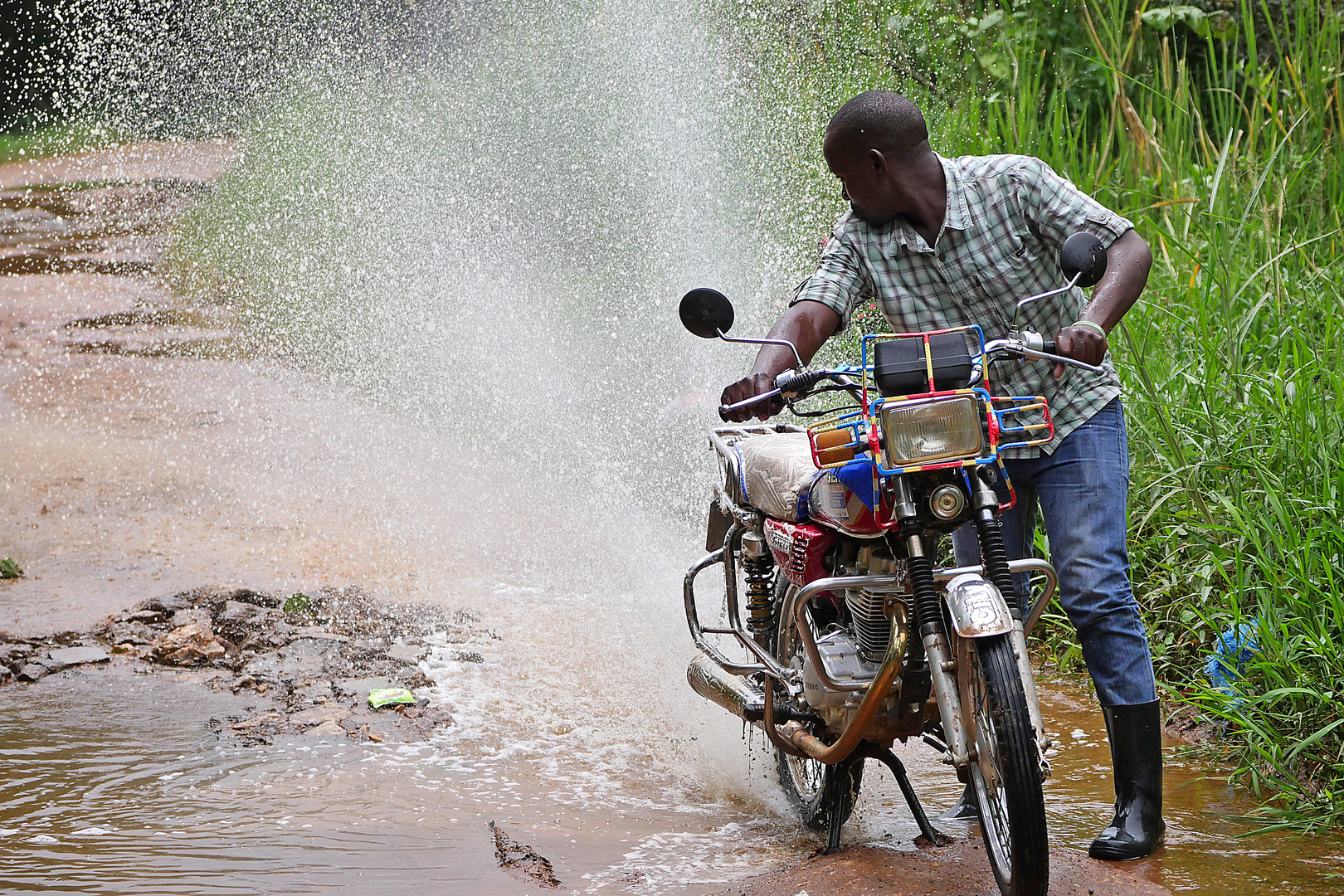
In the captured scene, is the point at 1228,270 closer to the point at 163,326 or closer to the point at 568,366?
the point at 568,366

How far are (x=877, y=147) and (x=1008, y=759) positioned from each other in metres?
1.42

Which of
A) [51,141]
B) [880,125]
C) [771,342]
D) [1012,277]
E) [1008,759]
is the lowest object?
[1008,759]

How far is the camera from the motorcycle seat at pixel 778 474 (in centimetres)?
299

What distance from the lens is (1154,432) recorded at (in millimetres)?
4559

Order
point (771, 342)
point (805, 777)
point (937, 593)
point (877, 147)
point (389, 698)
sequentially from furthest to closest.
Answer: point (389, 698), point (805, 777), point (877, 147), point (771, 342), point (937, 593)

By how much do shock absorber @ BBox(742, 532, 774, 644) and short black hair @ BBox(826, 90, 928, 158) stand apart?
1069 mm

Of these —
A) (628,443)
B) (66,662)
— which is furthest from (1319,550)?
(628,443)

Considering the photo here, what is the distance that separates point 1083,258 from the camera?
2643mm

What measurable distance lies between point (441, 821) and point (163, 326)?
337 inches

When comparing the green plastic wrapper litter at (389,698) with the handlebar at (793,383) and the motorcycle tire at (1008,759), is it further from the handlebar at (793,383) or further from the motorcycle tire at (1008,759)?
the motorcycle tire at (1008,759)

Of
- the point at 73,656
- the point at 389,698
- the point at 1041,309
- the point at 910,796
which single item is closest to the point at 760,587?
the point at 910,796

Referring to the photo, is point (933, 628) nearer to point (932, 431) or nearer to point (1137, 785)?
point (932, 431)

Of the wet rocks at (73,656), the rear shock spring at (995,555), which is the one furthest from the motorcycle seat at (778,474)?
the wet rocks at (73,656)

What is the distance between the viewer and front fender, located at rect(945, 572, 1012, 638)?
2508 mm
